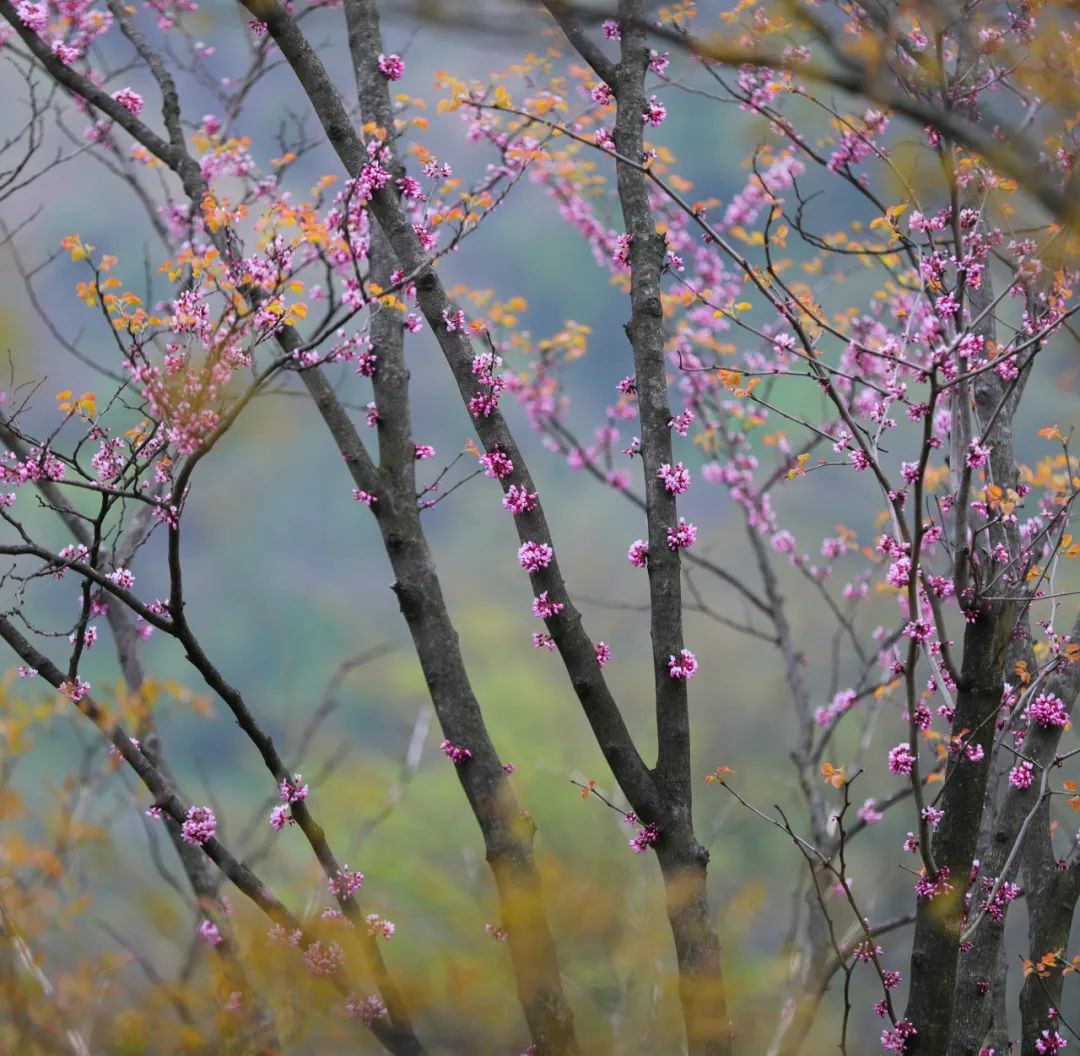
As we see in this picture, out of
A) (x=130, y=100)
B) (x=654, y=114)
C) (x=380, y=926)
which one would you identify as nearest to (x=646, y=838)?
(x=380, y=926)

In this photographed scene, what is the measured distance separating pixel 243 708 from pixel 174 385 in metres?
0.89

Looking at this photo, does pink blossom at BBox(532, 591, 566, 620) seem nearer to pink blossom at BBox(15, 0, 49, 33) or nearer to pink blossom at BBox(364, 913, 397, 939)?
pink blossom at BBox(364, 913, 397, 939)

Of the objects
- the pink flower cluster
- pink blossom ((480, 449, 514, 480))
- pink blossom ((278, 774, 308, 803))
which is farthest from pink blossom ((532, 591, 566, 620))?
pink blossom ((278, 774, 308, 803))

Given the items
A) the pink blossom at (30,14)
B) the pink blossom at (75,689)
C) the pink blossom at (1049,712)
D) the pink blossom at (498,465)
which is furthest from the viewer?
the pink blossom at (30,14)

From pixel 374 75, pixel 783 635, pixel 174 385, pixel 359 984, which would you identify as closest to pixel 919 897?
pixel 359 984

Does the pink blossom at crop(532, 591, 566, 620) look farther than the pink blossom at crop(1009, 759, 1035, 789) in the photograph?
No

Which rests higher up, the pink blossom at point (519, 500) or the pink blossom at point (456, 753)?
the pink blossom at point (519, 500)

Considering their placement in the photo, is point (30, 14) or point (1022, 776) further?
point (30, 14)

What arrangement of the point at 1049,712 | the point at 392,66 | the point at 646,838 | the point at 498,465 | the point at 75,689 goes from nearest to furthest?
the point at 75,689 → the point at 646,838 → the point at 498,465 → the point at 1049,712 → the point at 392,66

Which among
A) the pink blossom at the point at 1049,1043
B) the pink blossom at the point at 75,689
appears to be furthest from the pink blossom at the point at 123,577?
the pink blossom at the point at 1049,1043

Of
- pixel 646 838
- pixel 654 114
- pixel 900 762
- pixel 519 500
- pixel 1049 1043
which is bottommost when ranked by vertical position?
pixel 646 838

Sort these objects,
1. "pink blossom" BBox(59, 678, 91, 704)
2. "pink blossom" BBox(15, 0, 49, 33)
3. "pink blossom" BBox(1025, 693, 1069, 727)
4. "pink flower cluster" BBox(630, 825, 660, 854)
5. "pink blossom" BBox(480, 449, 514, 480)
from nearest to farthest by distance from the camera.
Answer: "pink blossom" BBox(59, 678, 91, 704) < "pink flower cluster" BBox(630, 825, 660, 854) < "pink blossom" BBox(480, 449, 514, 480) < "pink blossom" BBox(1025, 693, 1069, 727) < "pink blossom" BBox(15, 0, 49, 33)

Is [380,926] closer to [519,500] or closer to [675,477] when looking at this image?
[519,500]

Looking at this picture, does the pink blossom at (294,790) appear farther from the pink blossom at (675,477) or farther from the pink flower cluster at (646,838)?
the pink blossom at (675,477)
